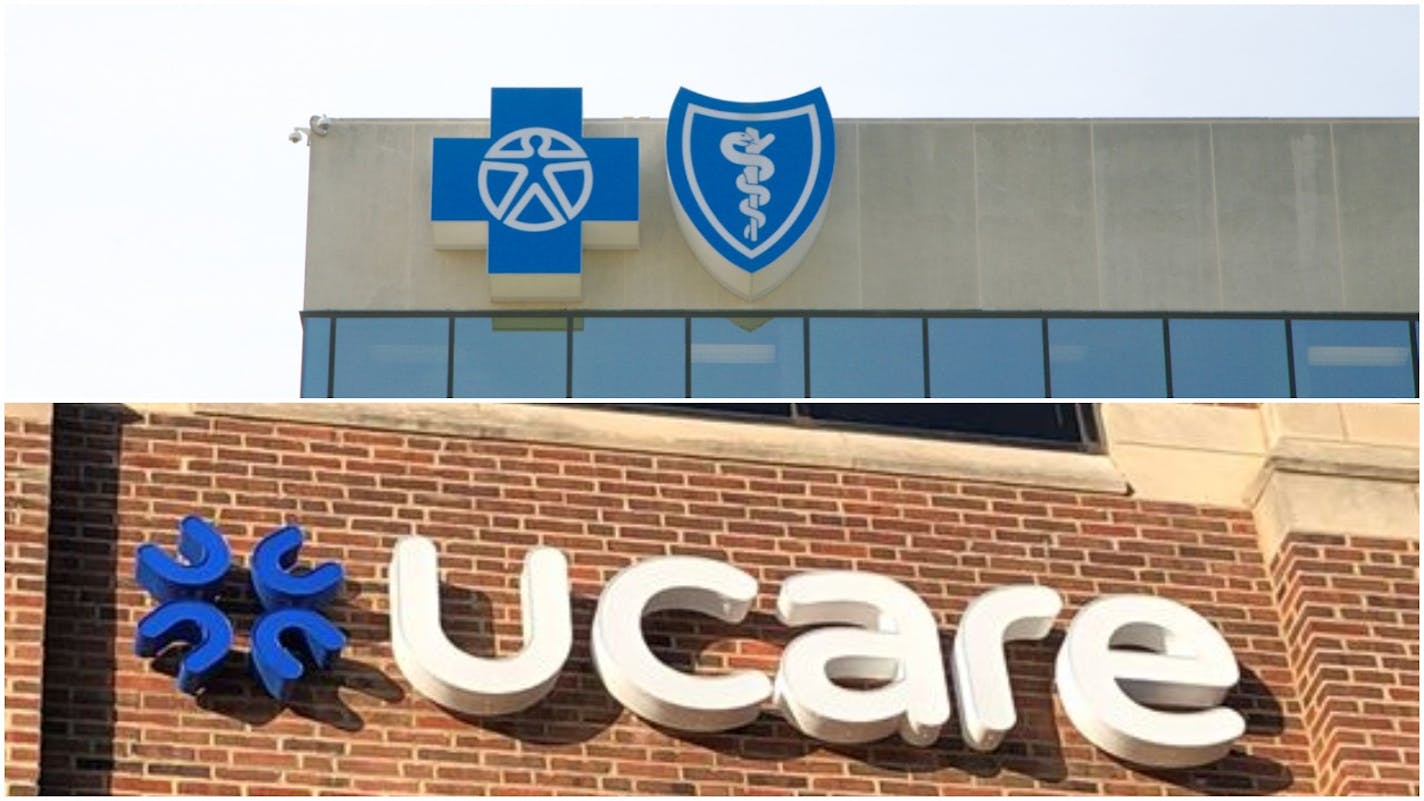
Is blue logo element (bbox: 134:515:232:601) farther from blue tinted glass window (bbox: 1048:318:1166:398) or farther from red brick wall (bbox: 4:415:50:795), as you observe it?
blue tinted glass window (bbox: 1048:318:1166:398)

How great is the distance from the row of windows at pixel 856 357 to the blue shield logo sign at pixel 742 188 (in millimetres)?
528

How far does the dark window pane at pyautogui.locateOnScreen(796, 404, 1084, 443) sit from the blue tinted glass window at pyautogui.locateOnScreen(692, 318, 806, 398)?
8.21 meters

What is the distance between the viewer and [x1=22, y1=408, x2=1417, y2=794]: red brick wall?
23.9 meters

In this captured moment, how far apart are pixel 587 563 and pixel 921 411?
2760 mm

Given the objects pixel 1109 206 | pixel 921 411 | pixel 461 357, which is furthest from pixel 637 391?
pixel 921 411

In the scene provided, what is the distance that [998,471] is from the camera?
85.4ft

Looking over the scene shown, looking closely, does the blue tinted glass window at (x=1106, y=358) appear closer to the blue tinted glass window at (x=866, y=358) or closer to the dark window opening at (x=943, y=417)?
the blue tinted glass window at (x=866, y=358)

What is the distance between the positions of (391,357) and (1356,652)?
12.8 meters

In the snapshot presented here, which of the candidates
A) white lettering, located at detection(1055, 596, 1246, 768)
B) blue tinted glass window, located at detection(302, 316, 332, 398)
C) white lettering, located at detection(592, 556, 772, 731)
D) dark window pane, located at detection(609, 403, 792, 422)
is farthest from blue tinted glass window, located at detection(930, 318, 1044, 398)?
white lettering, located at detection(592, 556, 772, 731)

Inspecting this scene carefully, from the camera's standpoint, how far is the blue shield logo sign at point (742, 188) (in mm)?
36312

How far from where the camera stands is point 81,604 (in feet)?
79.5

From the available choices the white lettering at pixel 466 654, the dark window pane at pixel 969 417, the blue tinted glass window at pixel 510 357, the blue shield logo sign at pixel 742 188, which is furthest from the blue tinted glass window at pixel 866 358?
the white lettering at pixel 466 654

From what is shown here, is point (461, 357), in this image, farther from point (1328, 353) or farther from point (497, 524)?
point (497, 524)

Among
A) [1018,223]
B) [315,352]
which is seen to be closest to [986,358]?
[1018,223]
